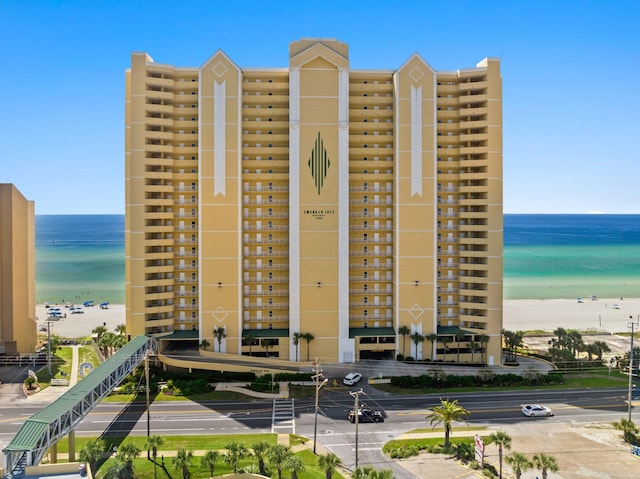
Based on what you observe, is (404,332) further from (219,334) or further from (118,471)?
(118,471)

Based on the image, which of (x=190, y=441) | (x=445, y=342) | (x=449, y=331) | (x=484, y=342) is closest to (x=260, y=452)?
(x=190, y=441)

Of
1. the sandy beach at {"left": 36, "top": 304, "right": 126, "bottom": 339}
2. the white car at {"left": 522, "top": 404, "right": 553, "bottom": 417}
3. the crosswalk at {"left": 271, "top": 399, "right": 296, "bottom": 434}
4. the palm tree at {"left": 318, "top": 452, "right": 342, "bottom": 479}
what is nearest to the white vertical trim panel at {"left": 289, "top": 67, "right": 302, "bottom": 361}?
the crosswalk at {"left": 271, "top": 399, "right": 296, "bottom": 434}

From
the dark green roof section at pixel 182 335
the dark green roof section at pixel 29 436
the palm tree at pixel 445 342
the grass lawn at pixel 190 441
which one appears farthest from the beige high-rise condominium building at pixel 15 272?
the palm tree at pixel 445 342

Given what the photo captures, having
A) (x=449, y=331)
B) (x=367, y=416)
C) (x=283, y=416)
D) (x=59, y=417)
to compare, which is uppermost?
(x=59, y=417)

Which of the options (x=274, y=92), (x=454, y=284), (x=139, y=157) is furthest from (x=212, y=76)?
(x=454, y=284)

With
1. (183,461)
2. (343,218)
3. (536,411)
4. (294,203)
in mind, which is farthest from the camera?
(343,218)

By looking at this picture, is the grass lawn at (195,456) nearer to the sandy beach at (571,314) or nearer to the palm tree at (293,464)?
the palm tree at (293,464)
